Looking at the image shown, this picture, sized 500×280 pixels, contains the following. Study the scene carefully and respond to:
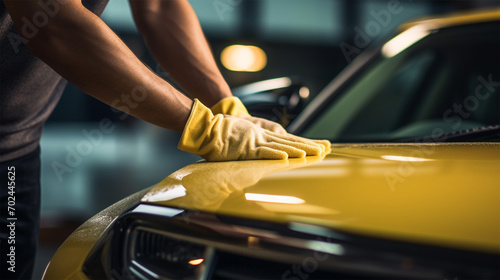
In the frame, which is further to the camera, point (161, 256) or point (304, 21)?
point (304, 21)

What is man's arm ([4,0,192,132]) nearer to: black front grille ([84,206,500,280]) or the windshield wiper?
black front grille ([84,206,500,280])

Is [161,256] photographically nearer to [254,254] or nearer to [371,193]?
[254,254]

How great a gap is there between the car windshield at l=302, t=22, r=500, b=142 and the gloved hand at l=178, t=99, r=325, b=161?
0.39m

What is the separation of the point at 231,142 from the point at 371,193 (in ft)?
1.57

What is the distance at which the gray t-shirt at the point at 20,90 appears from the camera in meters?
1.36

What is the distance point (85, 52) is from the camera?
1.00 metres

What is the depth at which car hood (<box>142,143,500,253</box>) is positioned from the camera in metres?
0.63

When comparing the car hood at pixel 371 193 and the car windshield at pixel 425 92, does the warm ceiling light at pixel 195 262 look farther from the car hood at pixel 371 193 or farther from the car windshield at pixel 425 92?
the car windshield at pixel 425 92

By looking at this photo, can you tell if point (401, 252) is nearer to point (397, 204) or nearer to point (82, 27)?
point (397, 204)

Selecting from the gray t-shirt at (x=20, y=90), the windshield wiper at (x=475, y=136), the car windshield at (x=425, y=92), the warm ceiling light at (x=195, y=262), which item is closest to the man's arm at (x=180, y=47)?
the gray t-shirt at (x=20, y=90)

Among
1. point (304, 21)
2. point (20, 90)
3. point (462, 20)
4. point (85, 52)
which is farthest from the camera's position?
point (304, 21)

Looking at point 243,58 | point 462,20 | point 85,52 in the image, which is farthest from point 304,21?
point 85,52

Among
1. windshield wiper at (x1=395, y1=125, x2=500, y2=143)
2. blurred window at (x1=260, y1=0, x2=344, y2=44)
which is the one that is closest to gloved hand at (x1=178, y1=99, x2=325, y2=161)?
windshield wiper at (x1=395, y1=125, x2=500, y2=143)

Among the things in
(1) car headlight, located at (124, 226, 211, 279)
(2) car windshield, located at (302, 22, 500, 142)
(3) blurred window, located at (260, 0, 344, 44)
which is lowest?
(1) car headlight, located at (124, 226, 211, 279)
